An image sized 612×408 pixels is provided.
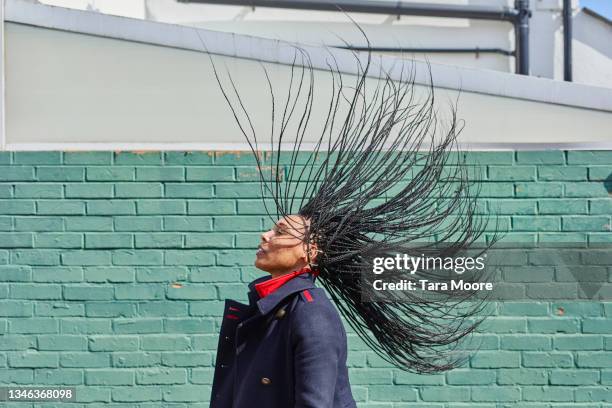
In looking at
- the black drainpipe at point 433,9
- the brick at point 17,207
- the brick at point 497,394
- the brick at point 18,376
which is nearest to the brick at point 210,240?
the brick at point 17,207

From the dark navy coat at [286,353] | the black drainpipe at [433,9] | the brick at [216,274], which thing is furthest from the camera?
the black drainpipe at [433,9]

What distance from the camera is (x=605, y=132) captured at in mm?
5473

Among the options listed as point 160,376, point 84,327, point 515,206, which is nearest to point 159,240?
point 84,327

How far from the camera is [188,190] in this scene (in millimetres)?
5395

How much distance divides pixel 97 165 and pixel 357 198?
93.2 inches

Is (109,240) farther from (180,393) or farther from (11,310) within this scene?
(180,393)

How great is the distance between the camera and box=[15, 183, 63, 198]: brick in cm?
539

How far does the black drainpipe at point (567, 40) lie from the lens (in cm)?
786

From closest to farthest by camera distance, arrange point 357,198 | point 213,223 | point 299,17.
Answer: point 357,198
point 213,223
point 299,17

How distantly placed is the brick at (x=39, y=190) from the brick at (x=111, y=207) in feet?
0.64

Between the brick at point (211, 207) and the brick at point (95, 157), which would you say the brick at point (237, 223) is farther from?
the brick at point (95, 157)

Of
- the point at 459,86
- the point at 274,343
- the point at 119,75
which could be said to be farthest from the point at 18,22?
the point at 274,343

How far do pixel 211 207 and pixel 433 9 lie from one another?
3.26 m

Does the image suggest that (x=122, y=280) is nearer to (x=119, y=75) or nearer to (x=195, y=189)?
(x=195, y=189)
